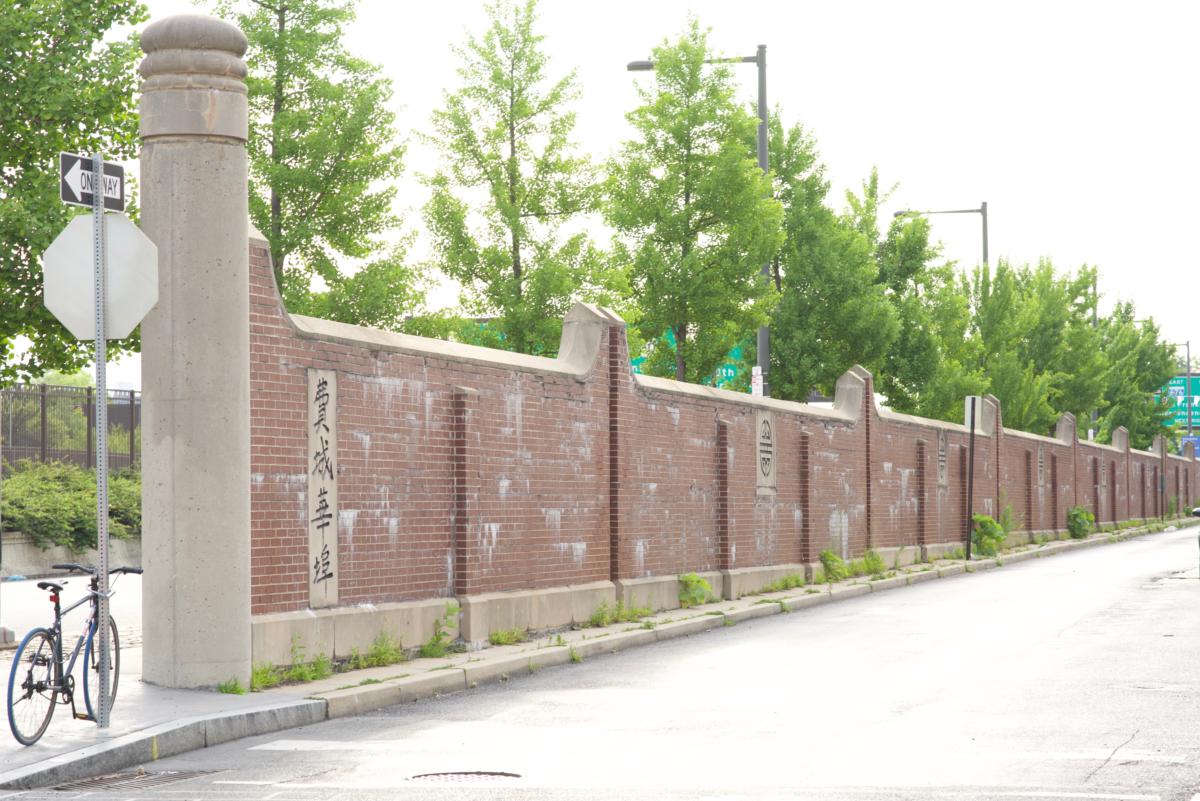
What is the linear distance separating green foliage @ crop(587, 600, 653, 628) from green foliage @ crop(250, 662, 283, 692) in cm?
568

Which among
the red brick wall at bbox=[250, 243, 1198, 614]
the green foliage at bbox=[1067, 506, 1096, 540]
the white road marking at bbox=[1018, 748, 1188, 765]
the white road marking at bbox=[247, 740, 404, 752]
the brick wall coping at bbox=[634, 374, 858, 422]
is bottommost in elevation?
the green foliage at bbox=[1067, 506, 1096, 540]

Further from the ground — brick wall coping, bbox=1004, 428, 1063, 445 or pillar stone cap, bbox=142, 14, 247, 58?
pillar stone cap, bbox=142, 14, 247, 58

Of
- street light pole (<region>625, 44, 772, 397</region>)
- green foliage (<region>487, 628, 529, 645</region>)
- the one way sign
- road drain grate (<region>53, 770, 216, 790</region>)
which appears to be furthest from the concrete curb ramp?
street light pole (<region>625, 44, 772, 397</region>)

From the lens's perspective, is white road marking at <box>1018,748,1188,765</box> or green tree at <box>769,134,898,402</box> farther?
green tree at <box>769,134,898,402</box>

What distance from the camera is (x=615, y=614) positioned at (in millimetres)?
17203

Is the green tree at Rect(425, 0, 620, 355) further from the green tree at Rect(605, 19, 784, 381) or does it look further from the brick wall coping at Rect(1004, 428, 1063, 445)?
the brick wall coping at Rect(1004, 428, 1063, 445)

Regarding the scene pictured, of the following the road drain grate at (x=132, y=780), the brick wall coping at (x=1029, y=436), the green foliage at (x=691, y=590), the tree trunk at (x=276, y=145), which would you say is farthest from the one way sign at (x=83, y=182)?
the brick wall coping at (x=1029, y=436)

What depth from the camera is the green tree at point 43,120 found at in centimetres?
1529

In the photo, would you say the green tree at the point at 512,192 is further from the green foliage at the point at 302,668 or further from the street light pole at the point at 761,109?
the green foliage at the point at 302,668

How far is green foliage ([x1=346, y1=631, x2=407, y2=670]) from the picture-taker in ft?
41.1

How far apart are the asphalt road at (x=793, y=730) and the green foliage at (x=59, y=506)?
55.3 feet

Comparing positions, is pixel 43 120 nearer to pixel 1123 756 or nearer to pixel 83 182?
pixel 83 182

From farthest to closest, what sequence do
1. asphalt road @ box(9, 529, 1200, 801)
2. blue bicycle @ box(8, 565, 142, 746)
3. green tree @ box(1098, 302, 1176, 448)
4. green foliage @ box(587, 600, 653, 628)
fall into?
1. green tree @ box(1098, 302, 1176, 448)
2. green foliage @ box(587, 600, 653, 628)
3. blue bicycle @ box(8, 565, 142, 746)
4. asphalt road @ box(9, 529, 1200, 801)

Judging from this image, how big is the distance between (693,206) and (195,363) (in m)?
18.3
